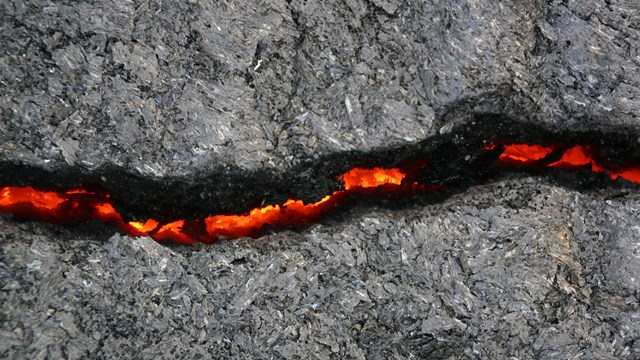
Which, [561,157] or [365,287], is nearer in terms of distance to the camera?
[365,287]

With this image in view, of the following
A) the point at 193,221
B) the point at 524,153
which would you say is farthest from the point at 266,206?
the point at 524,153

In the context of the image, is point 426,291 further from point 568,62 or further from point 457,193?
point 568,62

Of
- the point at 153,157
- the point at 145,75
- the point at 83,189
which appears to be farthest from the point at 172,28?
the point at 83,189

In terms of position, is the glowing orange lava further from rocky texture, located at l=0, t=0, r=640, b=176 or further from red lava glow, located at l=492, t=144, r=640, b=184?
red lava glow, located at l=492, t=144, r=640, b=184

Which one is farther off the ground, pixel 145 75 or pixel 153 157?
pixel 145 75

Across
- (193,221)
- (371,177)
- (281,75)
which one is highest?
(281,75)

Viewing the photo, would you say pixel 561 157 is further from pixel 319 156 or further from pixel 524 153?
pixel 319 156
